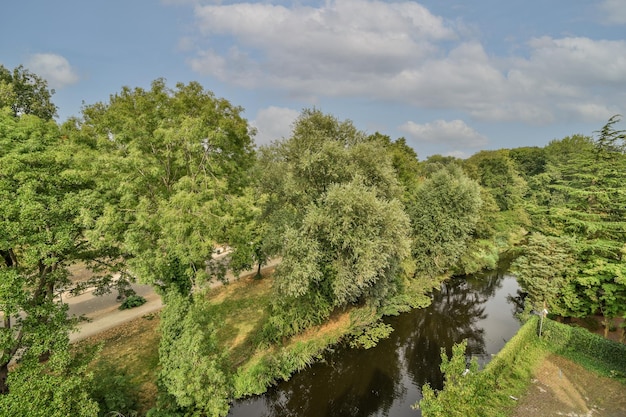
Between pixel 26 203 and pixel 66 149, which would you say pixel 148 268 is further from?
pixel 66 149

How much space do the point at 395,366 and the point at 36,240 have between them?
18.0m

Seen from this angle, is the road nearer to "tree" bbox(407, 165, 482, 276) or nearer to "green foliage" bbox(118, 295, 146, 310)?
"green foliage" bbox(118, 295, 146, 310)

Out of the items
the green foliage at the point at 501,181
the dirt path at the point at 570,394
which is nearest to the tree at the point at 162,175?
the dirt path at the point at 570,394

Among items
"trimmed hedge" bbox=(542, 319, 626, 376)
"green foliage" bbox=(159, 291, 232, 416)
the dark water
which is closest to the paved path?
"green foliage" bbox=(159, 291, 232, 416)

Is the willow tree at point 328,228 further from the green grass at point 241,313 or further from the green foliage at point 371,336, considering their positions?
the green grass at point 241,313

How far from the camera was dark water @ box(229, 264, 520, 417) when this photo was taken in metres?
14.9

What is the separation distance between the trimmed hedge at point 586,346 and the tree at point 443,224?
9.34 metres

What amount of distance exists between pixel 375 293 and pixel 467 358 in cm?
659

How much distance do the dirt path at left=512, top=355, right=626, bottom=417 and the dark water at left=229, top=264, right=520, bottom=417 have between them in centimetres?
325

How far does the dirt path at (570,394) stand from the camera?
540 inches

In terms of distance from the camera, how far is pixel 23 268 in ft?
36.4

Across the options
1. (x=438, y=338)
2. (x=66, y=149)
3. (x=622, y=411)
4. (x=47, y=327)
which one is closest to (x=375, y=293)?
(x=438, y=338)

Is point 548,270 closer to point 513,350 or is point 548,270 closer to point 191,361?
point 513,350

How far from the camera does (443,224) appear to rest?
27.3 meters
